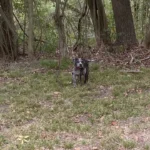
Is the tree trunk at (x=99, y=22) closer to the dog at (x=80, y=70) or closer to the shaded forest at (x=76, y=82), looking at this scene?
the shaded forest at (x=76, y=82)

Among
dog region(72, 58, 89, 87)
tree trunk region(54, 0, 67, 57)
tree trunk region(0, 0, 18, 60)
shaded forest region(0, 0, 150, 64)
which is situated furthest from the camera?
tree trunk region(0, 0, 18, 60)

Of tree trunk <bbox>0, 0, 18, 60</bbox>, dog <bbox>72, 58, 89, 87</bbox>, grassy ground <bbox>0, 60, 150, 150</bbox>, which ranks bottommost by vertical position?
grassy ground <bbox>0, 60, 150, 150</bbox>

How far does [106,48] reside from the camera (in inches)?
473

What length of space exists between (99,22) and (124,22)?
1.25 meters

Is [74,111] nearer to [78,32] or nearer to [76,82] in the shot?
[76,82]

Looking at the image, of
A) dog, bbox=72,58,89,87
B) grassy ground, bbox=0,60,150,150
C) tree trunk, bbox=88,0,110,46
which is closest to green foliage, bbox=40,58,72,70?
grassy ground, bbox=0,60,150,150

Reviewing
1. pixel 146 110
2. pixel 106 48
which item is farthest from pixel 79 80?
pixel 106 48

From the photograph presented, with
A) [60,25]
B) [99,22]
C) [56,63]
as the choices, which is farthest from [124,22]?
[56,63]

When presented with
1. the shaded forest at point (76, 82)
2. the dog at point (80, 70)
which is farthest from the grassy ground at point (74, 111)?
the dog at point (80, 70)

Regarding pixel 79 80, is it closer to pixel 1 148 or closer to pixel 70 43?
pixel 1 148

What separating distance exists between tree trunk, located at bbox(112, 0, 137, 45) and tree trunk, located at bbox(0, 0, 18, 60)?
3.51m

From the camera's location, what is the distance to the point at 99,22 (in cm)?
1312

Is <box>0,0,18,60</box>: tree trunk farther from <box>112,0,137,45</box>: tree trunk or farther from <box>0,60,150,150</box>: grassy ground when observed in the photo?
<box>112,0,137,45</box>: tree trunk

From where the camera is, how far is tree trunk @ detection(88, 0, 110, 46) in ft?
42.0
